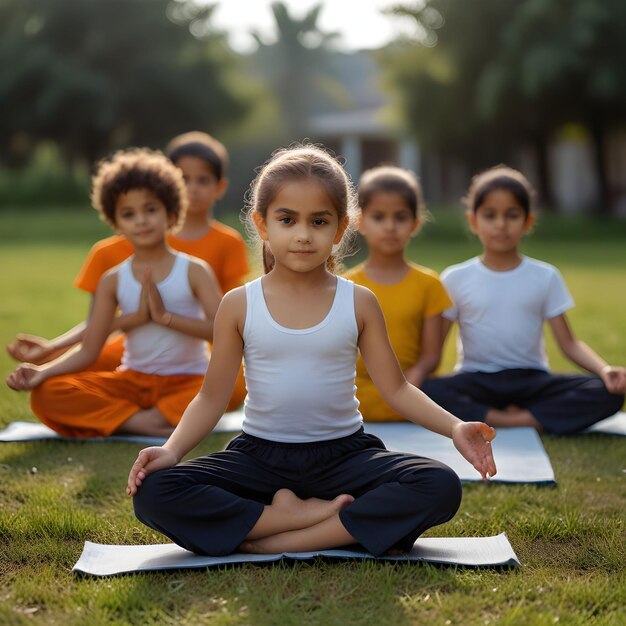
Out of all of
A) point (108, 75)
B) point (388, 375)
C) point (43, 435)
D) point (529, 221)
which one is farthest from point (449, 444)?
point (108, 75)

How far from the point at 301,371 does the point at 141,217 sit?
1.64 meters

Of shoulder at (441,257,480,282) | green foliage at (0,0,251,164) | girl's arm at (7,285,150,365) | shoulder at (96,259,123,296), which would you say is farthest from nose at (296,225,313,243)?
green foliage at (0,0,251,164)

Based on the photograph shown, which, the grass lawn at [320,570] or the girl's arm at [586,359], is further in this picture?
the girl's arm at [586,359]

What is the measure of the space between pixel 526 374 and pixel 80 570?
256 centimetres

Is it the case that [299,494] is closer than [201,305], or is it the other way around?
[299,494]

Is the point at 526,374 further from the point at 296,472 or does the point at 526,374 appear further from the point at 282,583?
the point at 282,583

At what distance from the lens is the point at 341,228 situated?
2852mm

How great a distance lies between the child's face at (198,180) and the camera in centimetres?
504

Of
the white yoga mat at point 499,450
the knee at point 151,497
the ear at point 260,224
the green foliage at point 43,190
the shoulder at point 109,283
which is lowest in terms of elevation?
the white yoga mat at point 499,450

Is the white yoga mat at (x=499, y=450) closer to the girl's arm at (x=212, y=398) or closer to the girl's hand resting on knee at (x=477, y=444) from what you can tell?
the girl's hand resting on knee at (x=477, y=444)

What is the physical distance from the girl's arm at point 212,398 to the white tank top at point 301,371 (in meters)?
0.04

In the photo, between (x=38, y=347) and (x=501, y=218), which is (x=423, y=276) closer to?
(x=501, y=218)

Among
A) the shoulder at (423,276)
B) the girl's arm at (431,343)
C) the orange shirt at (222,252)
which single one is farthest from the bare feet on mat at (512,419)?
the orange shirt at (222,252)

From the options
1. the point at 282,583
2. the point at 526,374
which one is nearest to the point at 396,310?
the point at 526,374
